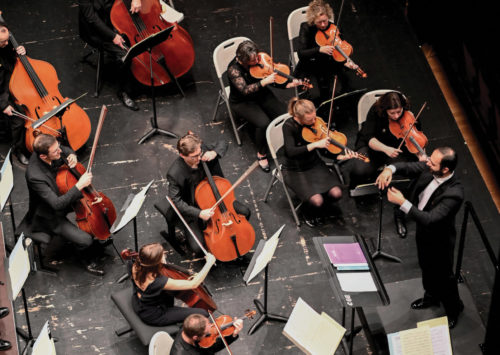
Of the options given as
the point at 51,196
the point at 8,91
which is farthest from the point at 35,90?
the point at 51,196

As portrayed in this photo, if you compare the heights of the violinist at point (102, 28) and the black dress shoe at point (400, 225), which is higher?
the violinist at point (102, 28)

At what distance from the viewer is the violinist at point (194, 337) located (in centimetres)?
467

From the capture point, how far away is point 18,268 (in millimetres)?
4988

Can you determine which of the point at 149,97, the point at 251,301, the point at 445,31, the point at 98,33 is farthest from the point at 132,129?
the point at 445,31

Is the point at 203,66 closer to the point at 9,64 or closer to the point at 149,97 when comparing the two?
the point at 149,97

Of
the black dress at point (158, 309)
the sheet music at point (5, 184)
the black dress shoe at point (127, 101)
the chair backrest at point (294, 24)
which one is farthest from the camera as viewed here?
the black dress shoe at point (127, 101)

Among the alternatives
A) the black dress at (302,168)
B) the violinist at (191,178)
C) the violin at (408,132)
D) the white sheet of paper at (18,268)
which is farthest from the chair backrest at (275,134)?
the white sheet of paper at (18,268)

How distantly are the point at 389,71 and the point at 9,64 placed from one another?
3.51m

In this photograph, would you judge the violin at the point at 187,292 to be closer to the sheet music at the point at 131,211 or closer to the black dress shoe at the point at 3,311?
the sheet music at the point at 131,211

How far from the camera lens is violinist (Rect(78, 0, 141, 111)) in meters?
6.75

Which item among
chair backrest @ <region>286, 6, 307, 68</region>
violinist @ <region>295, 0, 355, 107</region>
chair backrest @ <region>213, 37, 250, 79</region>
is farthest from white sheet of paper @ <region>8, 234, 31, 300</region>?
chair backrest @ <region>286, 6, 307, 68</region>

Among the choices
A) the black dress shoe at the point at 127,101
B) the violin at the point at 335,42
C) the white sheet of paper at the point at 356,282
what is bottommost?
the black dress shoe at the point at 127,101

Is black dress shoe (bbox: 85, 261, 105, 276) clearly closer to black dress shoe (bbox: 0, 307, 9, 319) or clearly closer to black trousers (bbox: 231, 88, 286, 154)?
black dress shoe (bbox: 0, 307, 9, 319)

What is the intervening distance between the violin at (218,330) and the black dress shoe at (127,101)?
2.86 meters
